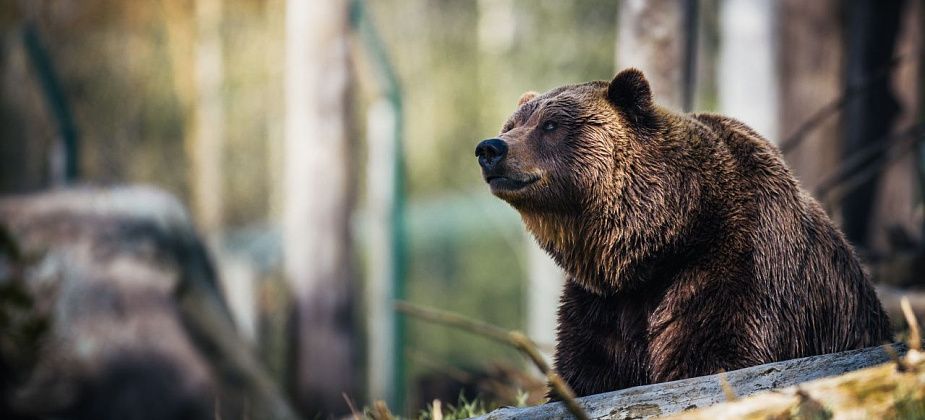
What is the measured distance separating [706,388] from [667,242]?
592 millimetres

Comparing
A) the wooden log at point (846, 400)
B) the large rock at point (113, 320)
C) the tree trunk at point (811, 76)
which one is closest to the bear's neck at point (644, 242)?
the wooden log at point (846, 400)

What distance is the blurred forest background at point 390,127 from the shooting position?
24.9ft

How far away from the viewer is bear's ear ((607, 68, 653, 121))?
3268 millimetres

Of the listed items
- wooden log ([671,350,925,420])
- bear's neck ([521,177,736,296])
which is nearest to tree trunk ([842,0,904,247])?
bear's neck ([521,177,736,296])

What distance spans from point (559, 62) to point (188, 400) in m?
12.1

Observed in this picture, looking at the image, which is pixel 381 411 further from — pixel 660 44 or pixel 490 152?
pixel 660 44

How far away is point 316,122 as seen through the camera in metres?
8.23

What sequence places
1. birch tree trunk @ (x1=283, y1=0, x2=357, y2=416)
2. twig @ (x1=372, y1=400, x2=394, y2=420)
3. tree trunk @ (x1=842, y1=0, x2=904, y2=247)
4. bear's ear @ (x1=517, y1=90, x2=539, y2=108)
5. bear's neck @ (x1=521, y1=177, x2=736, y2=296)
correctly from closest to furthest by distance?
twig @ (x1=372, y1=400, x2=394, y2=420)
bear's neck @ (x1=521, y1=177, x2=736, y2=296)
bear's ear @ (x1=517, y1=90, x2=539, y2=108)
tree trunk @ (x1=842, y1=0, x2=904, y2=247)
birch tree trunk @ (x1=283, y1=0, x2=357, y2=416)

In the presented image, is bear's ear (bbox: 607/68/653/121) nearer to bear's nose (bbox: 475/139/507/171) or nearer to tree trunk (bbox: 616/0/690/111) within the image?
bear's nose (bbox: 475/139/507/171)

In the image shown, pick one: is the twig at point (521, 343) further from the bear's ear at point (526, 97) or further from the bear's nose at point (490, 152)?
the bear's ear at point (526, 97)

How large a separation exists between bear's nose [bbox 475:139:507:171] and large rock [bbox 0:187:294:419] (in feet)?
13.5

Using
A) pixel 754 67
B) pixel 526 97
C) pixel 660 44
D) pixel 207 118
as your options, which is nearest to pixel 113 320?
pixel 660 44

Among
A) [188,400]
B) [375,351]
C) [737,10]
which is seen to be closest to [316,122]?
[375,351]

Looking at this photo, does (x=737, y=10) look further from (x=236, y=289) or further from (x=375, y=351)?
(x=236, y=289)
